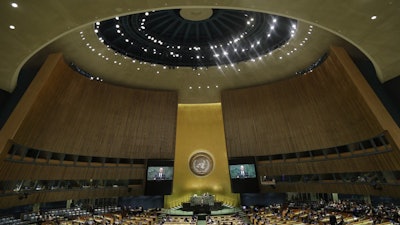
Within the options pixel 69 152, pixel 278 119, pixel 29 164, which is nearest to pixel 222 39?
pixel 278 119

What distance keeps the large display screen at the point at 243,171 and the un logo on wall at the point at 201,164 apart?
4.85 metres

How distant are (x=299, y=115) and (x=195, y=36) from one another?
35.1ft

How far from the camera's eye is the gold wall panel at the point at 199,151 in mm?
26547

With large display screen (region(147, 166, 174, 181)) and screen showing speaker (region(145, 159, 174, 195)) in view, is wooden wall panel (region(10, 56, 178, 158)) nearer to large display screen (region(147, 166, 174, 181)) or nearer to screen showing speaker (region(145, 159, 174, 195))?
screen showing speaker (region(145, 159, 174, 195))

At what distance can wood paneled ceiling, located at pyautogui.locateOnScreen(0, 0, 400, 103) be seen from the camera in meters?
10.3

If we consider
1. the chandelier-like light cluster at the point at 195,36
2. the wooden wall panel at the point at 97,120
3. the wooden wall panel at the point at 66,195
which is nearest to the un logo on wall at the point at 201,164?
the wooden wall panel at the point at 97,120

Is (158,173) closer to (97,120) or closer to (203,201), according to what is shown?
(203,201)

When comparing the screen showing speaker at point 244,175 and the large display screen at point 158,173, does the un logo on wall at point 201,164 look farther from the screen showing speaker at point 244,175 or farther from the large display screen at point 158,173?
the large display screen at point 158,173

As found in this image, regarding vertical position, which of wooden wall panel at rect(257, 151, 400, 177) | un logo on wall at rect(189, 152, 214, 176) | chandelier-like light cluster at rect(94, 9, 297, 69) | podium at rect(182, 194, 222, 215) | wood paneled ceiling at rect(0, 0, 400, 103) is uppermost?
chandelier-like light cluster at rect(94, 9, 297, 69)

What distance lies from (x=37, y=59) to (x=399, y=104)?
23.7 m

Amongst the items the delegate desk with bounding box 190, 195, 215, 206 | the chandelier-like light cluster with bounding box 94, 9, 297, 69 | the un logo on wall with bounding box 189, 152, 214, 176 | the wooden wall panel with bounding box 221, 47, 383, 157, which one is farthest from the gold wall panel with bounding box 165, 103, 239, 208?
the chandelier-like light cluster with bounding box 94, 9, 297, 69

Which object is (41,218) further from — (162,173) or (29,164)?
(162,173)

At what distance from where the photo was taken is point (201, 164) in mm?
27312

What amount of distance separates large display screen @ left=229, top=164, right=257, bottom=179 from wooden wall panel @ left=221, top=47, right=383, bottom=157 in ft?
3.66
